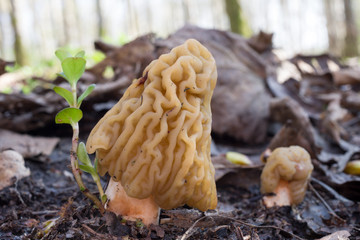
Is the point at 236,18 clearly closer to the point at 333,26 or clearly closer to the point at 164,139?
the point at 164,139

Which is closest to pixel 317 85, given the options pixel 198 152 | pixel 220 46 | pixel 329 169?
pixel 220 46

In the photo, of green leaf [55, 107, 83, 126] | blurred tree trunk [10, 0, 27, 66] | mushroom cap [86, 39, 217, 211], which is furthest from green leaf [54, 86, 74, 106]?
blurred tree trunk [10, 0, 27, 66]

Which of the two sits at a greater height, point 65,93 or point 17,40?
point 65,93

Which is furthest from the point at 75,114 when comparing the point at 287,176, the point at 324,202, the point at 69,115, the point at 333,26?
the point at 333,26

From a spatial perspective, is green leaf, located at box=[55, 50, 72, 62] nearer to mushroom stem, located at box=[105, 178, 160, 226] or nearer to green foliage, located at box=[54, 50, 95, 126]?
green foliage, located at box=[54, 50, 95, 126]

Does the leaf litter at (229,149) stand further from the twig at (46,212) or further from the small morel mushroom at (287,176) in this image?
the small morel mushroom at (287,176)

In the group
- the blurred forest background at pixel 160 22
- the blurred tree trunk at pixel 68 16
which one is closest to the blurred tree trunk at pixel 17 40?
the blurred forest background at pixel 160 22

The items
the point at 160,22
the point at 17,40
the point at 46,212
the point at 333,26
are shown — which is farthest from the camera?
the point at 160,22
